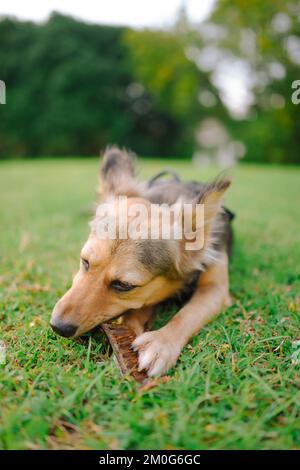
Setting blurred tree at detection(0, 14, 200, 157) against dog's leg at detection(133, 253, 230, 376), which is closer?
dog's leg at detection(133, 253, 230, 376)

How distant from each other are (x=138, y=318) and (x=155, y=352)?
1.71ft

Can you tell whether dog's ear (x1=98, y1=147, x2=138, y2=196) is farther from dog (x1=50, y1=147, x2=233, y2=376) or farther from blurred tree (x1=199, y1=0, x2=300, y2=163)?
blurred tree (x1=199, y1=0, x2=300, y2=163)

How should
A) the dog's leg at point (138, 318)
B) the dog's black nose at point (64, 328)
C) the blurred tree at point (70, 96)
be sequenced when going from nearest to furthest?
the dog's black nose at point (64, 328) → the dog's leg at point (138, 318) → the blurred tree at point (70, 96)

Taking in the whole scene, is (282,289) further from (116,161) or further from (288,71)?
(288,71)

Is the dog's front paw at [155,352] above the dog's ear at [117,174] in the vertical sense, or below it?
below

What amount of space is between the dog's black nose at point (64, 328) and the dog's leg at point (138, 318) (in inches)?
16.5

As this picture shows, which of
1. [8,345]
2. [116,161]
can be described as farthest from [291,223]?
[8,345]

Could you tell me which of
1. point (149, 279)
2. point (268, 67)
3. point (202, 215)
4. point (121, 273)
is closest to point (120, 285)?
point (121, 273)

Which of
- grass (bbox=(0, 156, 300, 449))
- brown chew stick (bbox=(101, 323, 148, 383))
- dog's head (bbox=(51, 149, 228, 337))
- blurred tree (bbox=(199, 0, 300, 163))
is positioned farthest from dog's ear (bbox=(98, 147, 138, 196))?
blurred tree (bbox=(199, 0, 300, 163))

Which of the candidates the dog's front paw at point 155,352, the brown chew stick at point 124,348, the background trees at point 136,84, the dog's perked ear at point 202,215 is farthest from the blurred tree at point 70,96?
the dog's front paw at point 155,352

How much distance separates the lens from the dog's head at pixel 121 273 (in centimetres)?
230

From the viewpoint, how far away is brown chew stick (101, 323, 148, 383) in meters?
2.05

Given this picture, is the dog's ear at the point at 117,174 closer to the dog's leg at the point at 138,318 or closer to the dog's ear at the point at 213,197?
the dog's ear at the point at 213,197
